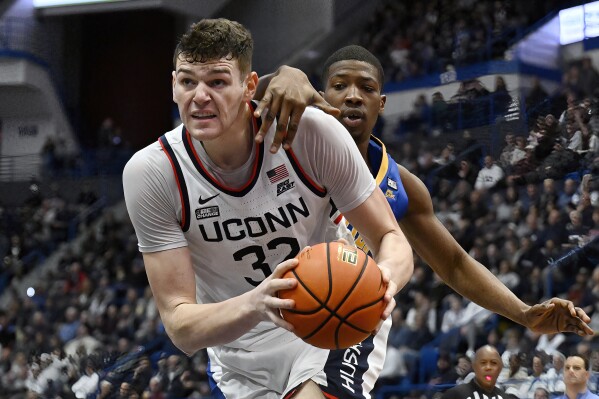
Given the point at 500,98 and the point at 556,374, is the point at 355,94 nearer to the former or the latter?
the point at 500,98

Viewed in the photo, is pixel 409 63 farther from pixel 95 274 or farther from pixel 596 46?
pixel 596 46

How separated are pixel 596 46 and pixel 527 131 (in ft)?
2.93

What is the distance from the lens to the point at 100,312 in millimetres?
14016

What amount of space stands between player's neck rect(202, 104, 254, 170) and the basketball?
620 millimetres

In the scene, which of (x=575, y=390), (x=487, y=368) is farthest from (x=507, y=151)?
(x=575, y=390)

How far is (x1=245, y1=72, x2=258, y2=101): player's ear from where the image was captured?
3217mm

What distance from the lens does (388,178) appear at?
4.27 meters

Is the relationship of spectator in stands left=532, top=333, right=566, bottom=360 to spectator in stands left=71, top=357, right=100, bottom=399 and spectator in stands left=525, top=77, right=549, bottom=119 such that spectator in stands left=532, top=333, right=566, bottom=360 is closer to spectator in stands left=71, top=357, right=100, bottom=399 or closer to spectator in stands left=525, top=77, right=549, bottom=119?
spectator in stands left=525, top=77, right=549, bottom=119

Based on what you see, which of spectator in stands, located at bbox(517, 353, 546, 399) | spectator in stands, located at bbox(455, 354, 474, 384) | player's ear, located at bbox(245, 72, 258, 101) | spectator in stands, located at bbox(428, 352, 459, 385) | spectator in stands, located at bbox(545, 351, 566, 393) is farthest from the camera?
spectator in stands, located at bbox(428, 352, 459, 385)

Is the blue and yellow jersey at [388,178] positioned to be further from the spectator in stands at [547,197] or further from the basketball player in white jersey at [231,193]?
the spectator in stands at [547,197]

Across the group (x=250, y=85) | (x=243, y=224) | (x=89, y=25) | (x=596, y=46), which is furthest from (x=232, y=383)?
Answer: (x=89, y=25)

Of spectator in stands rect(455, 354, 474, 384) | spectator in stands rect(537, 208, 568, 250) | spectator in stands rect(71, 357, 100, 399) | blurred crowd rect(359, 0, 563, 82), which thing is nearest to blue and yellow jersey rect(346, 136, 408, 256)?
spectator in stands rect(455, 354, 474, 384)

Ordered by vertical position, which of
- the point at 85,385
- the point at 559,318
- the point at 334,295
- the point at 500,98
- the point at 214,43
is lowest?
the point at 85,385

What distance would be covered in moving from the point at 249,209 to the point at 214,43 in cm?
62
